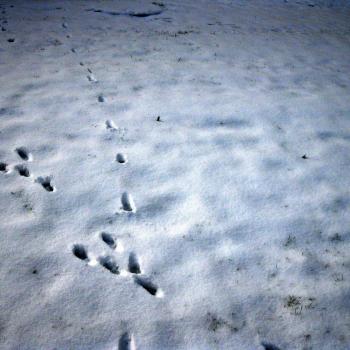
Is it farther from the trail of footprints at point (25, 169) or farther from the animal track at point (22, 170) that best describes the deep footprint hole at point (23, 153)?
the animal track at point (22, 170)

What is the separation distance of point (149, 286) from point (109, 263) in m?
0.37

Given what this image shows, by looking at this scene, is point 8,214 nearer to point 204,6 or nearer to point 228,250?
point 228,250

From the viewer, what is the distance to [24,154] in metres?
3.28

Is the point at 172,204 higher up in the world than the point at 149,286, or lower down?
higher up

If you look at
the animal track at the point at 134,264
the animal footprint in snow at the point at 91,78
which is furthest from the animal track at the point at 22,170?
the animal footprint in snow at the point at 91,78

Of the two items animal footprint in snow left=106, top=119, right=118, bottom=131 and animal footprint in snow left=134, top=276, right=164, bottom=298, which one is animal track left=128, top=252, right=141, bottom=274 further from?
animal footprint in snow left=106, top=119, right=118, bottom=131

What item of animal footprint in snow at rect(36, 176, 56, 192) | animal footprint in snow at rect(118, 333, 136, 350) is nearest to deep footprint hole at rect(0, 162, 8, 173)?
animal footprint in snow at rect(36, 176, 56, 192)

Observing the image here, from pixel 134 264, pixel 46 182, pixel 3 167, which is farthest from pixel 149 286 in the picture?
pixel 3 167

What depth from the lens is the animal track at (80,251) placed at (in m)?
2.35

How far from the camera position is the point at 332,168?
11.1 ft

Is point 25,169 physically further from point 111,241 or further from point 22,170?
point 111,241

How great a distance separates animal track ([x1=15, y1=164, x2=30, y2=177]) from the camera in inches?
119

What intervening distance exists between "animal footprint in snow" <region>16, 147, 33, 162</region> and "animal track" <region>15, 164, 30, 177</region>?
12cm

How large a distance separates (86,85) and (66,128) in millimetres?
1386
